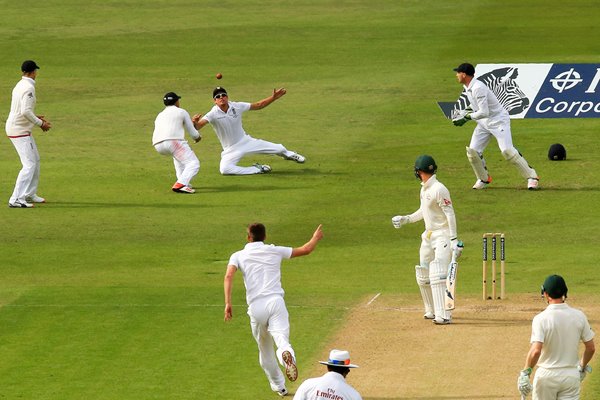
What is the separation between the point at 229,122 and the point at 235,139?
364 millimetres

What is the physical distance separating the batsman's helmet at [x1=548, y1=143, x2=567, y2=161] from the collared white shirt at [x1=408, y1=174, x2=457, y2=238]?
10.8 metres

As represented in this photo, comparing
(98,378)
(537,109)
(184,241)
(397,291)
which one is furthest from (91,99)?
(98,378)

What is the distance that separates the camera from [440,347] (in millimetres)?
17062

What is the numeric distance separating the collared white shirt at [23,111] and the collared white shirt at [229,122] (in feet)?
12.7

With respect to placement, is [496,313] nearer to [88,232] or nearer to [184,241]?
[184,241]

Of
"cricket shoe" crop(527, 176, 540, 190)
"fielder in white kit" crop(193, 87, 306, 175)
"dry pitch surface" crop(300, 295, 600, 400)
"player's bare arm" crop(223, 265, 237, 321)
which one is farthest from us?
"fielder in white kit" crop(193, 87, 306, 175)

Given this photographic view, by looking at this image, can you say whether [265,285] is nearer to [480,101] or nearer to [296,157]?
[480,101]

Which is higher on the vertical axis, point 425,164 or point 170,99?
point 170,99

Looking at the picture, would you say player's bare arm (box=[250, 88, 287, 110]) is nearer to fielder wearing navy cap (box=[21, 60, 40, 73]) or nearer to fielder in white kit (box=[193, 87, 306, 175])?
fielder in white kit (box=[193, 87, 306, 175])

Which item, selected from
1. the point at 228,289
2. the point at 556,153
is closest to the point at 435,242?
the point at 228,289

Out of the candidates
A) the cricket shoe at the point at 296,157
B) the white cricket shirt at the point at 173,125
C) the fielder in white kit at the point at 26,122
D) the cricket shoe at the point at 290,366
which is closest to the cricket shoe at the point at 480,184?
the cricket shoe at the point at 296,157

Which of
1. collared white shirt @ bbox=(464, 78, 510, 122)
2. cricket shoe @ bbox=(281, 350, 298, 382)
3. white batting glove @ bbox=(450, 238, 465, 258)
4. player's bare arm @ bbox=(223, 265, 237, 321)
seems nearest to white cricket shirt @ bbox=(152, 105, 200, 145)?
collared white shirt @ bbox=(464, 78, 510, 122)

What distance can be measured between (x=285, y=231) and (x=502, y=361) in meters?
7.65

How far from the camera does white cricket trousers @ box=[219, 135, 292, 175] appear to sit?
28.0 m
